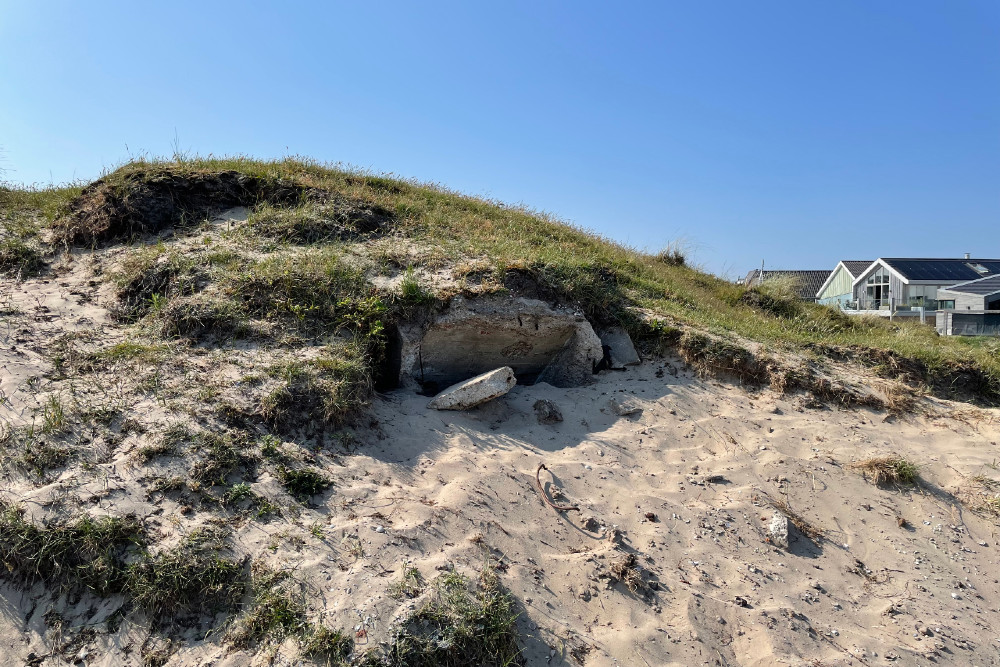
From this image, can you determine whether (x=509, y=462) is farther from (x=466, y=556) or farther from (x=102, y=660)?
(x=102, y=660)

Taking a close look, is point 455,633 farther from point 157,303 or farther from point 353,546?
point 157,303

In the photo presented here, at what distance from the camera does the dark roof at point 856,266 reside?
34812 millimetres

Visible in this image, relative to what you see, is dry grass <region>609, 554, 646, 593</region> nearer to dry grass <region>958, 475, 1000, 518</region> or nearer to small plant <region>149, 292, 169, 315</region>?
dry grass <region>958, 475, 1000, 518</region>

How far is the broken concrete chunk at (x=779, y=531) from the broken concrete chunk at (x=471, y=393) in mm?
2199

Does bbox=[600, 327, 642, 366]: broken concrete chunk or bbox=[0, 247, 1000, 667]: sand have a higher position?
bbox=[600, 327, 642, 366]: broken concrete chunk

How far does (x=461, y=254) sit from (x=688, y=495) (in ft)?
11.3

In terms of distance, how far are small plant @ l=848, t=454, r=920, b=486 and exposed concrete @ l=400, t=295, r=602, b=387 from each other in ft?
7.83

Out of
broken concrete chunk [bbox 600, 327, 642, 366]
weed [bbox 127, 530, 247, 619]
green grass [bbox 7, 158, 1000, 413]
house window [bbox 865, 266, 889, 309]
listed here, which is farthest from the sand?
house window [bbox 865, 266, 889, 309]

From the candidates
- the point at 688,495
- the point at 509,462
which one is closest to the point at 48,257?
the point at 509,462

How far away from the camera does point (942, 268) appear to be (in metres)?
30.3

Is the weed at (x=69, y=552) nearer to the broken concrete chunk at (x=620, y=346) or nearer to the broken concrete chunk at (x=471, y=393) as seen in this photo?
the broken concrete chunk at (x=471, y=393)

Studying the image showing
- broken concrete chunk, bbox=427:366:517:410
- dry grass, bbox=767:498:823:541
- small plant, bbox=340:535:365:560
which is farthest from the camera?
broken concrete chunk, bbox=427:366:517:410

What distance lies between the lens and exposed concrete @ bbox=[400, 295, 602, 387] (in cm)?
539

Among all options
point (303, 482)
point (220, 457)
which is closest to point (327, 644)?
point (303, 482)
